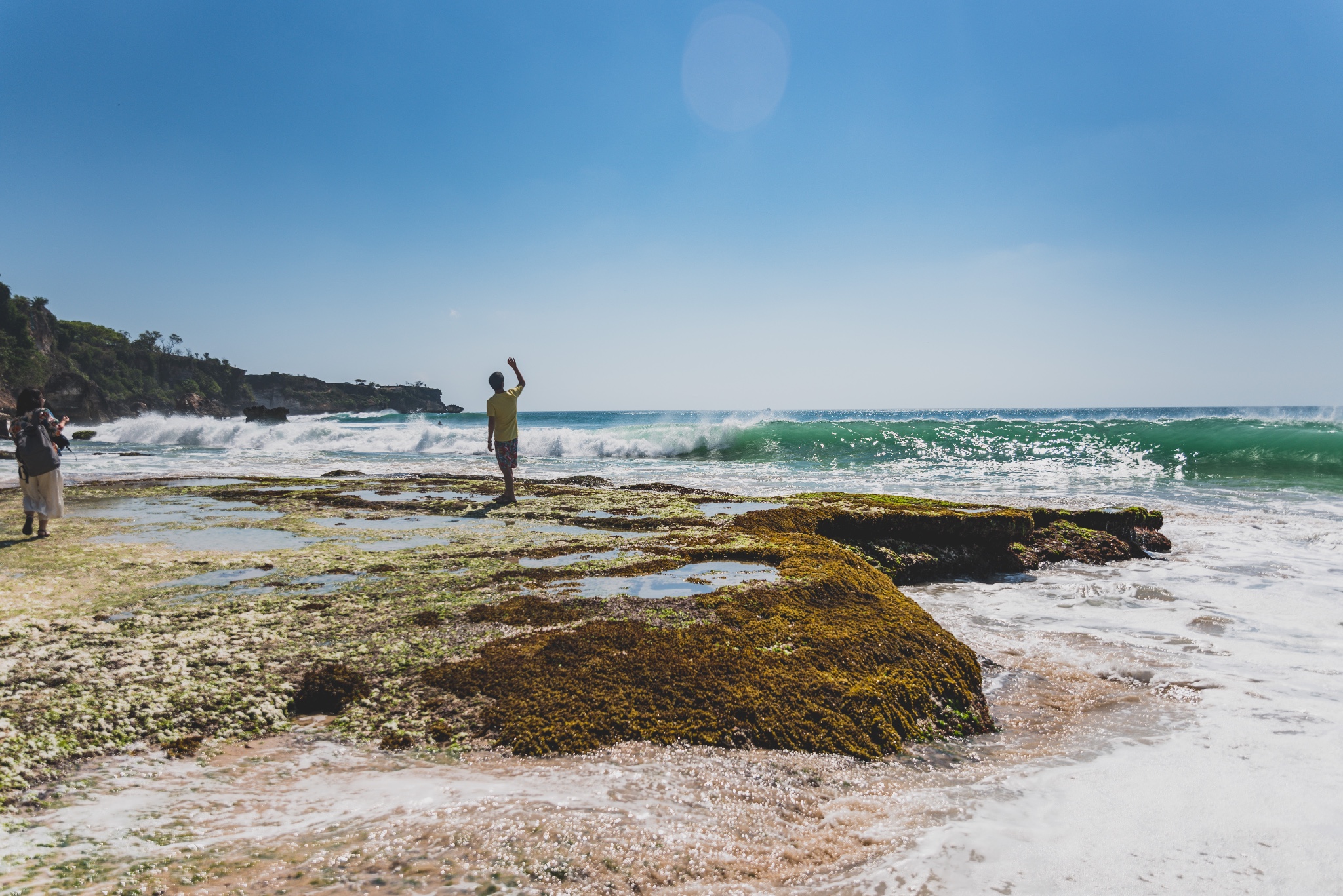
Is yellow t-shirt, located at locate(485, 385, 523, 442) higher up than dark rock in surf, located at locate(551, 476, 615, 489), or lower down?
higher up

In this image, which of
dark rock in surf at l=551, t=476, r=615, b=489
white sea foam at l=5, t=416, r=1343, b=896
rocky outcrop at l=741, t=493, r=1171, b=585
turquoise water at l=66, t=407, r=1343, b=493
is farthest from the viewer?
turquoise water at l=66, t=407, r=1343, b=493

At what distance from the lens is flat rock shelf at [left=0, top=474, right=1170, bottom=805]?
2.67m

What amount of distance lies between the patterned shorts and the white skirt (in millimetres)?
4841

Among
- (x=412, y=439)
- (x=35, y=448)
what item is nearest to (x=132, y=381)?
(x=412, y=439)

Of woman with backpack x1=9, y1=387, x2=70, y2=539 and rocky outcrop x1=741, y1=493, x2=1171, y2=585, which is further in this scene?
rocky outcrop x1=741, y1=493, x2=1171, y2=585

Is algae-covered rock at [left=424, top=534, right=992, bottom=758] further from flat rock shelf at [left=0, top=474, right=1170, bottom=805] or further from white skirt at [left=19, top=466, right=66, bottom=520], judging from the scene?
white skirt at [left=19, top=466, right=66, bottom=520]

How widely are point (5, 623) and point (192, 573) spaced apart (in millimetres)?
1294

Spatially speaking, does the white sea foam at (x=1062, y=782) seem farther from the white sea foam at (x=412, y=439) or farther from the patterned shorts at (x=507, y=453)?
the white sea foam at (x=412, y=439)

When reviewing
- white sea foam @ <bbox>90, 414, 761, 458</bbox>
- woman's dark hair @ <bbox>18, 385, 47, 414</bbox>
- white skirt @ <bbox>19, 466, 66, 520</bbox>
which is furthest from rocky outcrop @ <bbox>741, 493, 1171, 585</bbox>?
white sea foam @ <bbox>90, 414, 761, 458</bbox>

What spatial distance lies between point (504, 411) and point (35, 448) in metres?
5.18

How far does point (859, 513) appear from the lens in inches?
289

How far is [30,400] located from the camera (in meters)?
6.93

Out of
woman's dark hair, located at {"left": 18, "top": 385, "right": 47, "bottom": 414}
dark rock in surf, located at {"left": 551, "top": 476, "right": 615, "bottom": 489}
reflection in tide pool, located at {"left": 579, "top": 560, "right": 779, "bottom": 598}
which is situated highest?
woman's dark hair, located at {"left": 18, "top": 385, "right": 47, "bottom": 414}

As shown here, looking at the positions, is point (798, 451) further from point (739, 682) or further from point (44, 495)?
point (739, 682)
